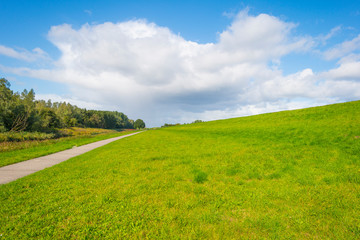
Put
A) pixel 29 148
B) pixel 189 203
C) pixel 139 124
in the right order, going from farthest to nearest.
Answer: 1. pixel 139 124
2. pixel 29 148
3. pixel 189 203

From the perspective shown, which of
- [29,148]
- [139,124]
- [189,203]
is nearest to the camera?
[189,203]

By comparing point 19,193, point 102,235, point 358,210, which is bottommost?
point 358,210

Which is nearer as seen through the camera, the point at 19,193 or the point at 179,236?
the point at 179,236

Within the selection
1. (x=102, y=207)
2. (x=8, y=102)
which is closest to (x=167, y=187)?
(x=102, y=207)

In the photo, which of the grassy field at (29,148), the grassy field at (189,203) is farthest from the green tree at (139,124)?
the grassy field at (189,203)

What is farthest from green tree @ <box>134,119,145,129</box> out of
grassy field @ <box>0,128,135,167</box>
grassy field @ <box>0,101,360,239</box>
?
grassy field @ <box>0,101,360,239</box>

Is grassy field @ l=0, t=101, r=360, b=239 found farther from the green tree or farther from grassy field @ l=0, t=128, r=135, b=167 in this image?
the green tree

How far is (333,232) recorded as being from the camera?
11.5ft

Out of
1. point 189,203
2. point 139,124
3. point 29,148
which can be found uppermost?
point 139,124

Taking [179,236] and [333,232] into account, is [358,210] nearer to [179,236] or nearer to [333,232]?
[333,232]

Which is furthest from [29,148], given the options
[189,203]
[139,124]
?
[139,124]

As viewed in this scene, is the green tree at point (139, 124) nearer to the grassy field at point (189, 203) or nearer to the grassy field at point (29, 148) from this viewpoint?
the grassy field at point (29, 148)

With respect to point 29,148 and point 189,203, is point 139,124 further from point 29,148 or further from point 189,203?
point 189,203

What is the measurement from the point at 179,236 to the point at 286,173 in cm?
628
